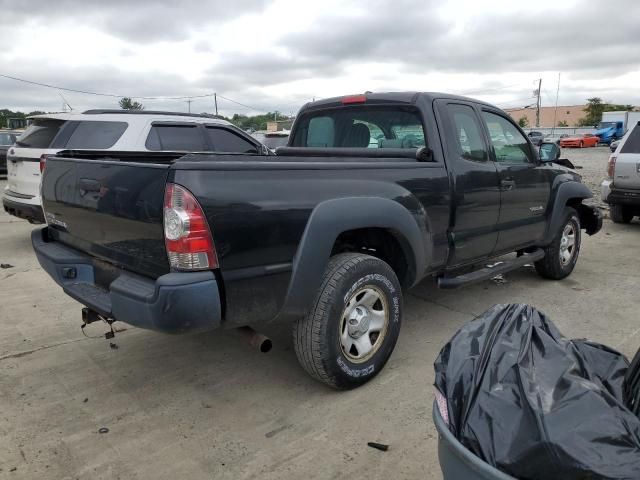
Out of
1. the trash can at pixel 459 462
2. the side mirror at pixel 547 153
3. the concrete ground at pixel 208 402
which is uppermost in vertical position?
the side mirror at pixel 547 153

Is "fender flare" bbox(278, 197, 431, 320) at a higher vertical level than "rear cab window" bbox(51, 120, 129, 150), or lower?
lower

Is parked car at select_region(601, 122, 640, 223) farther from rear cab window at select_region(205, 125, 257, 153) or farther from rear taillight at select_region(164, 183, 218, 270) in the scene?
rear taillight at select_region(164, 183, 218, 270)

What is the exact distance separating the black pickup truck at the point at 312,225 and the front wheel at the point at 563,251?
2.93ft

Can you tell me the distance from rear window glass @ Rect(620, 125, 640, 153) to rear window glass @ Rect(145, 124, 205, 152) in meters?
6.77

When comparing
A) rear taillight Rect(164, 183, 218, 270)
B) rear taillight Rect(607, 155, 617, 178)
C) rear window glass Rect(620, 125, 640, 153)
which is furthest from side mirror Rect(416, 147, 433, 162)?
rear window glass Rect(620, 125, 640, 153)

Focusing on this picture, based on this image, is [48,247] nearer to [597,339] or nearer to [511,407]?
[511,407]

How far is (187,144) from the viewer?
7.39m

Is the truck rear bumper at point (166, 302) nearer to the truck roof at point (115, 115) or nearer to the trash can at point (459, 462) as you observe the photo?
the trash can at point (459, 462)

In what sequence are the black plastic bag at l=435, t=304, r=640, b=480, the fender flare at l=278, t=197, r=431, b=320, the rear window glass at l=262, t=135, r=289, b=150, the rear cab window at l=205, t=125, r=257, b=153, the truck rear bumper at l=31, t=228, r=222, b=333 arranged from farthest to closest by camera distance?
the rear window glass at l=262, t=135, r=289, b=150 < the rear cab window at l=205, t=125, r=257, b=153 < the fender flare at l=278, t=197, r=431, b=320 < the truck rear bumper at l=31, t=228, r=222, b=333 < the black plastic bag at l=435, t=304, r=640, b=480

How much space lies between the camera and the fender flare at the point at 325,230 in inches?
113

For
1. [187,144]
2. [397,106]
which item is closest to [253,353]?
[397,106]

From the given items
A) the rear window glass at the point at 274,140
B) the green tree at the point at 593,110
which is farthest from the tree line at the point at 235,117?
the green tree at the point at 593,110

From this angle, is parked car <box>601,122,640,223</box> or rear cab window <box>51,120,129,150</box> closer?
rear cab window <box>51,120,129,150</box>

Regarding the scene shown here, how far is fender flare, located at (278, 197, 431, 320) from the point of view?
9.38 feet
